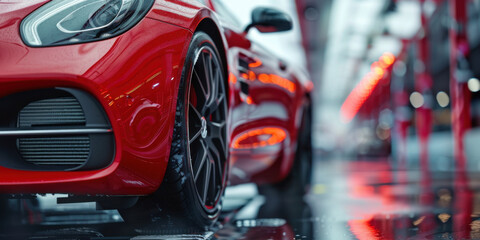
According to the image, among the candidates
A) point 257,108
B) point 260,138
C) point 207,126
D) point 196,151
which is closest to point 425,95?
point 260,138

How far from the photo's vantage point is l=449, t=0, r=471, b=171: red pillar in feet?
43.5

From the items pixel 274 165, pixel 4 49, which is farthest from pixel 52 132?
pixel 274 165

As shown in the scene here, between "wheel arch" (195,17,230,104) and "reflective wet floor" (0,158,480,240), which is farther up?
"wheel arch" (195,17,230,104)

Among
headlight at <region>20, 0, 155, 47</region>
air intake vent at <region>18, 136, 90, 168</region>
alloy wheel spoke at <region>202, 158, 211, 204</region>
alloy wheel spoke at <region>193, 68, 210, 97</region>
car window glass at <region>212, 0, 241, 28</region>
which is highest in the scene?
car window glass at <region>212, 0, 241, 28</region>

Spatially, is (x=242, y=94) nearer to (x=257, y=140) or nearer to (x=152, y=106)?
(x=257, y=140)

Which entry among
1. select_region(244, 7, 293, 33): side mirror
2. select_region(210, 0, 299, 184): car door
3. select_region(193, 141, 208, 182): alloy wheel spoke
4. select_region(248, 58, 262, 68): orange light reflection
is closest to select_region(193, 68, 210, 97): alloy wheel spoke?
select_region(193, 141, 208, 182): alloy wheel spoke

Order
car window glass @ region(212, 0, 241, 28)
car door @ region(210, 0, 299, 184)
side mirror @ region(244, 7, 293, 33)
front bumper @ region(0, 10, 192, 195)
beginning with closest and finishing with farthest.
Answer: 1. front bumper @ region(0, 10, 192, 195)
2. car window glass @ region(212, 0, 241, 28)
3. car door @ region(210, 0, 299, 184)
4. side mirror @ region(244, 7, 293, 33)

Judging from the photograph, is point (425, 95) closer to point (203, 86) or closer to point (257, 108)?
point (257, 108)

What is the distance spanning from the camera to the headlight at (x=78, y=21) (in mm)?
2094

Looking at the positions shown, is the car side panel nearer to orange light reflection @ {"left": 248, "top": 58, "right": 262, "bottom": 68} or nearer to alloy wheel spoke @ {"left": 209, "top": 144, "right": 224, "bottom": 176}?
orange light reflection @ {"left": 248, "top": 58, "right": 262, "bottom": 68}

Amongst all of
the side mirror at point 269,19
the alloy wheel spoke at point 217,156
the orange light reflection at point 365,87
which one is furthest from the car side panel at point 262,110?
the orange light reflection at point 365,87

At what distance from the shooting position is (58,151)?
7.07ft

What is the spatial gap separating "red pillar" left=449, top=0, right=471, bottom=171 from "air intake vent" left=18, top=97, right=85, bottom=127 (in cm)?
1216

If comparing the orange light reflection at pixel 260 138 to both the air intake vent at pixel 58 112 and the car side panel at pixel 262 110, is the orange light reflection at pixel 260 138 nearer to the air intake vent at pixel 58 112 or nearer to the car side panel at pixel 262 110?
the car side panel at pixel 262 110
